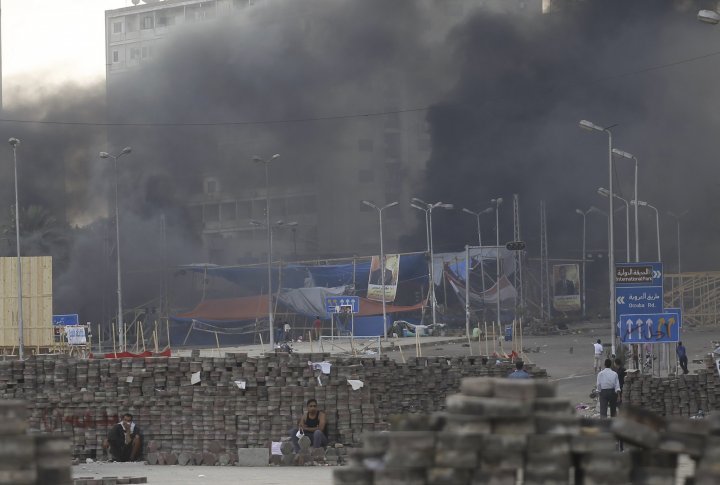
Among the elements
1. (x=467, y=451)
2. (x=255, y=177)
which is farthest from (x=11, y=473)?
(x=255, y=177)

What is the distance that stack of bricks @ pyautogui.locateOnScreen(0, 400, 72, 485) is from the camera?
420 inches

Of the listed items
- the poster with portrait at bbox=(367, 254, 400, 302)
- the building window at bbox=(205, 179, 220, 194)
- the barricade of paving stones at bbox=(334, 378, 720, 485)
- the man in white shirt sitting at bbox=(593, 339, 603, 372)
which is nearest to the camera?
the barricade of paving stones at bbox=(334, 378, 720, 485)

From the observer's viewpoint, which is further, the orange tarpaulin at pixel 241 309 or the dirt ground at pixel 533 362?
the orange tarpaulin at pixel 241 309

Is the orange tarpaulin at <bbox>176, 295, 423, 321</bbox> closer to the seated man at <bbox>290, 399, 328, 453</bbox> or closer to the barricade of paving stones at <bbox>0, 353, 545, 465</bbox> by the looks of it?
the barricade of paving stones at <bbox>0, 353, 545, 465</bbox>

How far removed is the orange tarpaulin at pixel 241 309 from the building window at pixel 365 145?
77.7 feet

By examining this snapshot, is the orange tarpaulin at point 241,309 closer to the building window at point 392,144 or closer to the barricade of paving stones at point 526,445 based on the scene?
the building window at point 392,144

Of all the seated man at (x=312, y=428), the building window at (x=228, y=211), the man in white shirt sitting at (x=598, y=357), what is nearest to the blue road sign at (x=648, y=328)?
the seated man at (x=312, y=428)

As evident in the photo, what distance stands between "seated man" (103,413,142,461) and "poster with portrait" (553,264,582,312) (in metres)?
60.4

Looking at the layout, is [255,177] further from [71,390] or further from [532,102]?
[71,390]

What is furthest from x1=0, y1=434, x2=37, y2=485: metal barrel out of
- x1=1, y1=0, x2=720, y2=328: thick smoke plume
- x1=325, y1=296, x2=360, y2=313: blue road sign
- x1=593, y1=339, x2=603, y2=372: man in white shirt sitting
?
x1=1, y1=0, x2=720, y2=328: thick smoke plume

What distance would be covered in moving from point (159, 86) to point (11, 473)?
93.9 metres

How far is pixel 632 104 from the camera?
97.8m

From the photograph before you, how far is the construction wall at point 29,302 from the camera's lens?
167 feet

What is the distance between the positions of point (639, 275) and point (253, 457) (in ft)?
47.3
